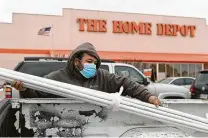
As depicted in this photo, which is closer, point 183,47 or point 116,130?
point 116,130

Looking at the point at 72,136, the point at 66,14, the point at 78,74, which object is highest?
the point at 66,14

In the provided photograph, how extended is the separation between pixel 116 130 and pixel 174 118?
1.49ft

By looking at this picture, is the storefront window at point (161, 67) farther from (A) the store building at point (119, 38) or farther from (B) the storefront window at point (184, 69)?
(B) the storefront window at point (184, 69)

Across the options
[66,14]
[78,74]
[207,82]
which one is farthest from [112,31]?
[78,74]

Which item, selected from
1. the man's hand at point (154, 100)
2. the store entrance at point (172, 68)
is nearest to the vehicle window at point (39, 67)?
the man's hand at point (154, 100)

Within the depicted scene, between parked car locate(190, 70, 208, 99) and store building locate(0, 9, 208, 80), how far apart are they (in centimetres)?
1907

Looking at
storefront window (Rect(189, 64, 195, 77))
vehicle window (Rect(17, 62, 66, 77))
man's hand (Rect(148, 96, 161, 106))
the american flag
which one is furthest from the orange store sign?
man's hand (Rect(148, 96, 161, 106))

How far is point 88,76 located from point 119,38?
31190 mm

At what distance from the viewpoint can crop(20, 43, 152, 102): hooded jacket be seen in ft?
11.6

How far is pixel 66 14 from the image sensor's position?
33.5 metres

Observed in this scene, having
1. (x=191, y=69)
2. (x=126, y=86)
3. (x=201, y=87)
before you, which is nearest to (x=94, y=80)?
(x=126, y=86)

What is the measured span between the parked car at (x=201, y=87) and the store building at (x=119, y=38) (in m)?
19.1

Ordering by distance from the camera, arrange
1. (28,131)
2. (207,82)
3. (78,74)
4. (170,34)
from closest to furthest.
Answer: (28,131)
(78,74)
(207,82)
(170,34)

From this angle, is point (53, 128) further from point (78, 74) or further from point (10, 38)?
point (10, 38)
